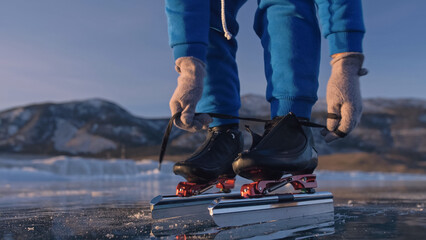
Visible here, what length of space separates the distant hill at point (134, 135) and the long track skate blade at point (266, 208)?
92.0 ft

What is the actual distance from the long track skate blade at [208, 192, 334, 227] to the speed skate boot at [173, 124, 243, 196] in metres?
0.29

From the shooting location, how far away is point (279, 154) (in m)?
1.00

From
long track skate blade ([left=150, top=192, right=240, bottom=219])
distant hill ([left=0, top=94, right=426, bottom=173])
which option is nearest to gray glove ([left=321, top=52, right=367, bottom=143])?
long track skate blade ([left=150, top=192, right=240, bottom=219])

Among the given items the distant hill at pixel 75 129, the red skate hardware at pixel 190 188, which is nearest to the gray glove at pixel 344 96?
the red skate hardware at pixel 190 188

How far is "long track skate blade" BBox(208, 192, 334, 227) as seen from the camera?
852 millimetres

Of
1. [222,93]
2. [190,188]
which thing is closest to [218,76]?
[222,93]

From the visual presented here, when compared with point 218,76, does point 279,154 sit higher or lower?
lower

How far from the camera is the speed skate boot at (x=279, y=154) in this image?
0.96 metres

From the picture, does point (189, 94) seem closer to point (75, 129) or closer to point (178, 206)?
point (178, 206)

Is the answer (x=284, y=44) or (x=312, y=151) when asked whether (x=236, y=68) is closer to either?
(x=284, y=44)

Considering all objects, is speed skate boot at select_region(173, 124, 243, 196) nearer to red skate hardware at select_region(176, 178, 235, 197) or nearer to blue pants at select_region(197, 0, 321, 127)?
red skate hardware at select_region(176, 178, 235, 197)

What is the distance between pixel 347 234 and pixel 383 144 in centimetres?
3897

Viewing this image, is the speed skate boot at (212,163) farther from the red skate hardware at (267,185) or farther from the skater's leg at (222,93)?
the red skate hardware at (267,185)

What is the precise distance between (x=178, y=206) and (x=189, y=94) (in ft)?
1.29
